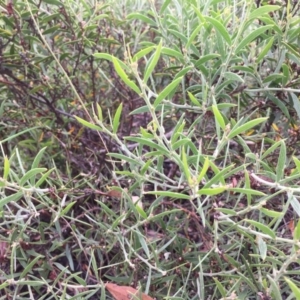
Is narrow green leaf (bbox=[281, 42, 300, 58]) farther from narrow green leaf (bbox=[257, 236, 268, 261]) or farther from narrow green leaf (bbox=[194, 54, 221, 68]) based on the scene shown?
narrow green leaf (bbox=[257, 236, 268, 261])

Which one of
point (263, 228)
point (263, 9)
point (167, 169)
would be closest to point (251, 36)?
point (263, 9)

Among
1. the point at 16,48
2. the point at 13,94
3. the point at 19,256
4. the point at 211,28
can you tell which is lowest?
the point at 19,256

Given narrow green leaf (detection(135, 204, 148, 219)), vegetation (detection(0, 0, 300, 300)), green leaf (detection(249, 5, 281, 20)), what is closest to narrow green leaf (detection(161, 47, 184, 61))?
Result: vegetation (detection(0, 0, 300, 300))

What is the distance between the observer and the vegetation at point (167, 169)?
62cm

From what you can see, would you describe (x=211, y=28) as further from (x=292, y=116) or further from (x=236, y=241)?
(x=236, y=241)

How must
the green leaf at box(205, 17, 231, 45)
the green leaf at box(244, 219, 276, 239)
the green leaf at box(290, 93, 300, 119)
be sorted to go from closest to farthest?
the green leaf at box(244, 219, 276, 239), the green leaf at box(205, 17, 231, 45), the green leaf at box(290, 93, 300, 119)

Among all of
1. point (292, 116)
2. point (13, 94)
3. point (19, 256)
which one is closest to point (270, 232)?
point (292, 116)

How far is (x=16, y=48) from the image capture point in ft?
3.12

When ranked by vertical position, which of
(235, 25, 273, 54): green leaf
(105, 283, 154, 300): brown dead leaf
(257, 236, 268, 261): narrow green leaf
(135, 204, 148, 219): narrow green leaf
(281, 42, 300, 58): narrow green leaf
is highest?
(235, 25, 273, 54): green leaf

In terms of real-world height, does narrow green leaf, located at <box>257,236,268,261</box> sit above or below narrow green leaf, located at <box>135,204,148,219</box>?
above

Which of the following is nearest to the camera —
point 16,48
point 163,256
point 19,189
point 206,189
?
point 206,189

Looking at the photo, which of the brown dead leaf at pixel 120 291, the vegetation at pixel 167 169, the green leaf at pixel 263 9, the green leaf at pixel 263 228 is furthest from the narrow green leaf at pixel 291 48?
the brown dead leaf at pixel 120 291

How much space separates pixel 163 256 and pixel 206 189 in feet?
0.96

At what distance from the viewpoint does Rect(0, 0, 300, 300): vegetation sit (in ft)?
2.05
